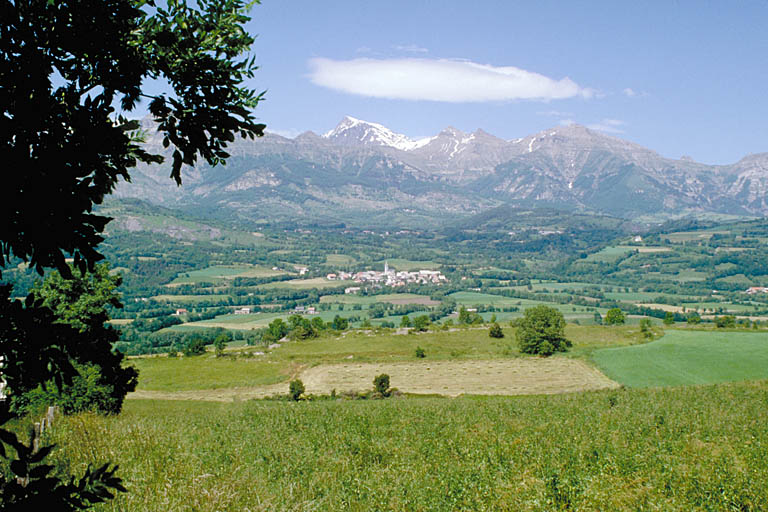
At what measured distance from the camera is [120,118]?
3.81 m

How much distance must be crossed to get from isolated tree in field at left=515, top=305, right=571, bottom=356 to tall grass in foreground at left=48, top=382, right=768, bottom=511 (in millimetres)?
43087

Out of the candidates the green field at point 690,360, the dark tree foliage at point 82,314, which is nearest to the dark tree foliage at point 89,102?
the dark tree foliage at point 82,314

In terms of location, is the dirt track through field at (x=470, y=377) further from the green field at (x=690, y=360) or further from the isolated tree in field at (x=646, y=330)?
the isolated tree in field at (x=646, y=330)

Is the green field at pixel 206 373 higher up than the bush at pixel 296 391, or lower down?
lower down

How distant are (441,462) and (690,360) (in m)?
48.2

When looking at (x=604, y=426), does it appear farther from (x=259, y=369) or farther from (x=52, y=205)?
(x=259, y=369)

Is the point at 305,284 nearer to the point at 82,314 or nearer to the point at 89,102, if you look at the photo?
the point at 82,314

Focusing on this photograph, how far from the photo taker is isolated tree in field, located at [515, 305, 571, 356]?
60438mm

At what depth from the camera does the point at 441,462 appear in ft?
36.6

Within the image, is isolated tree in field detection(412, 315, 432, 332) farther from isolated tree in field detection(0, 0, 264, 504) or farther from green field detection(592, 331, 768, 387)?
isolated tree in field detection(0, 0, 264, 504)

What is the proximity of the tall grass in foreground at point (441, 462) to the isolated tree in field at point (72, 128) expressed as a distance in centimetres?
436

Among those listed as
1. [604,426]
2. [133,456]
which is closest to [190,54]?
[133,456]

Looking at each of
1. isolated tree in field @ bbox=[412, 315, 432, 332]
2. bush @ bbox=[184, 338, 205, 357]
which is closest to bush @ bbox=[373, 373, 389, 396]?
bush @ bbox=[184, 338, 205, 357]

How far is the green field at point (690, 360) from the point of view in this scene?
143 feet
